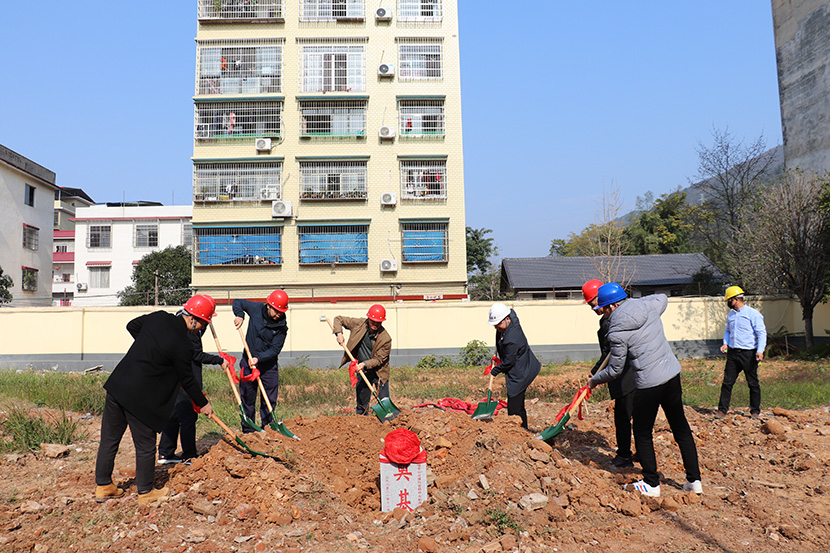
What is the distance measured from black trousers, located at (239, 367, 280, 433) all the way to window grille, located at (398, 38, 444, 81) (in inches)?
794

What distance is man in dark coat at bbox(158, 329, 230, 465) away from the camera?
5875mm

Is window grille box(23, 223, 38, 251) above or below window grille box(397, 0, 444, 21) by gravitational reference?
below

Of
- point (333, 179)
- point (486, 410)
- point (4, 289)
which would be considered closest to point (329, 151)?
point (333, 179)

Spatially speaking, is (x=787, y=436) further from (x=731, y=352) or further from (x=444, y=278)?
(x=444, y=278)

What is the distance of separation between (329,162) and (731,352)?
19187 mm

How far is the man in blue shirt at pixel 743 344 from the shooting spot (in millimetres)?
7590

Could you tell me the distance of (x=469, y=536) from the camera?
416cm

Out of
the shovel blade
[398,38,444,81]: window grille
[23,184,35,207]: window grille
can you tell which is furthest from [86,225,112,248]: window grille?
the shovel blade

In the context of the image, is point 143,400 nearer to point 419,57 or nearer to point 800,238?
point 800,238

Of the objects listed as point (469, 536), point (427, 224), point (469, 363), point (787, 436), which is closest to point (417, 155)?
point (427, 224)

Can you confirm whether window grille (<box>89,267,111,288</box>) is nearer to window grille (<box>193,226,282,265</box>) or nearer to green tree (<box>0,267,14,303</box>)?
green tree (<box>0,267,14,303</box>)

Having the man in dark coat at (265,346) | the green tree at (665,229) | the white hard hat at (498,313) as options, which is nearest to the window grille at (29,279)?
the man in dark coat at (265,346)

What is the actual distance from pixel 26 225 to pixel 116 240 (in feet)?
23.9

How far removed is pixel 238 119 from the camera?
2431cm
